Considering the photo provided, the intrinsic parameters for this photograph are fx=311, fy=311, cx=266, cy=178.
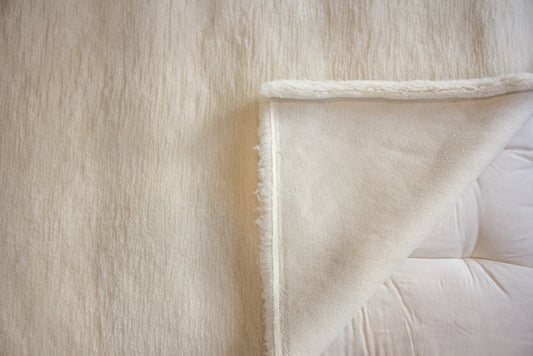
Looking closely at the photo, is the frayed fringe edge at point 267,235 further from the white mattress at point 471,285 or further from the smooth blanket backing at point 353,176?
the white mattress at point 471,285

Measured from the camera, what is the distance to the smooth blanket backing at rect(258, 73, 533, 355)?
582 mm

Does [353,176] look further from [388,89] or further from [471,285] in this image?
[471,285]

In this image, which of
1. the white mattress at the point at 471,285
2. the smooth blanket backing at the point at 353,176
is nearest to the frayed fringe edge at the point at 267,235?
the smooth blanket backing at the point at 353,176

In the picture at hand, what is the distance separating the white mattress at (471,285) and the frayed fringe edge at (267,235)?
114 millimetres

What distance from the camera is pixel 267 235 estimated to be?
60 cm

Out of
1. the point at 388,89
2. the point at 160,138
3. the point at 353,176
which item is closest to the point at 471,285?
the point at 353,176

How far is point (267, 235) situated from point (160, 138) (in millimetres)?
299

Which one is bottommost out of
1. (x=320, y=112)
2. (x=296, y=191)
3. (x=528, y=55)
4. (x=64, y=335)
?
(x=64, y=335)

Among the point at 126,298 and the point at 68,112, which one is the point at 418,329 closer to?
the point at 126,298

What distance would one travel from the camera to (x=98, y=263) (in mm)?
628

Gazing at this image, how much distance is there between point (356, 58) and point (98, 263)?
0.69 metres

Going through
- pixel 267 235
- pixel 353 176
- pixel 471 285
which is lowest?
pixel 471 285

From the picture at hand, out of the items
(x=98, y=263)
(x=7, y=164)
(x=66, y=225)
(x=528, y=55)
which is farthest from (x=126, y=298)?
(x=528, y=55)

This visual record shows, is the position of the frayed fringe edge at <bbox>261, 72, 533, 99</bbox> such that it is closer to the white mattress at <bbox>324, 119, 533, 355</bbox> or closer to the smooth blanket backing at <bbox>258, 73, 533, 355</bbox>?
the smooth blanket backing at <bbox>258, 73, 533, 355</bbox>
